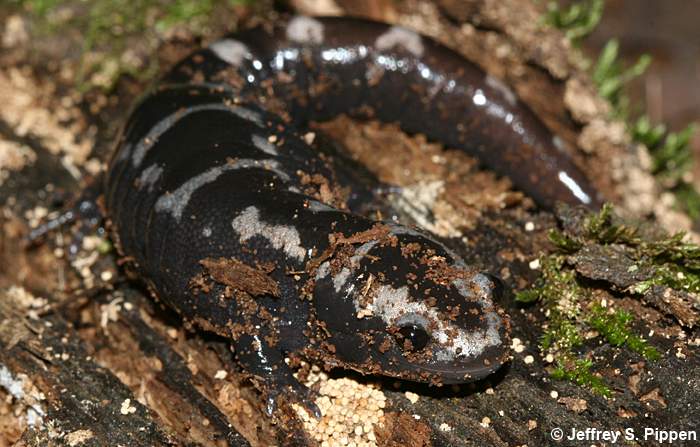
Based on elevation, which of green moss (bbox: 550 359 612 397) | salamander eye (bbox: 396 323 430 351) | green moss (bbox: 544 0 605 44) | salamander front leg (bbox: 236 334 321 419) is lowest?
salamander front leg (bbox: 236 334 321 419)

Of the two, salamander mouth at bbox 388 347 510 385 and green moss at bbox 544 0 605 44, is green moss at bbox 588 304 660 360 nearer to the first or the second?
salamander mouth at bbox 388 347 510 385

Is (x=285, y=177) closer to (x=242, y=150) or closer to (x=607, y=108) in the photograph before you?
(x=242, y=150)

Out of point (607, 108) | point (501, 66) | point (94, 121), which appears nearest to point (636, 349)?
point (607, 108)

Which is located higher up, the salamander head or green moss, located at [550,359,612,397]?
the salamander head

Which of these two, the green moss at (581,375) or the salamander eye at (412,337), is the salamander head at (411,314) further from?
the green moss at (581,375)

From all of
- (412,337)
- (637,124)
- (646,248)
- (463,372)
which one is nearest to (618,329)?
(646,248)

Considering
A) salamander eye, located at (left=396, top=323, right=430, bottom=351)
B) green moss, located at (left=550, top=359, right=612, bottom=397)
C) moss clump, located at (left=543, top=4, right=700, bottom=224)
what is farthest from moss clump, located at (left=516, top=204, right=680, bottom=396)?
moss clump, located at (left=543, top=4, right=700, bottom=224)

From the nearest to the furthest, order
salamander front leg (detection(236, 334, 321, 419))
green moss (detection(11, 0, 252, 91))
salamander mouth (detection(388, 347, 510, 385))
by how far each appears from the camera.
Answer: salamander mouth (detection(388, 347, 510, 385))
salamander front leg (detection(236, 334, 321, 419))
green moss (detection(11, 0, 252, 91))

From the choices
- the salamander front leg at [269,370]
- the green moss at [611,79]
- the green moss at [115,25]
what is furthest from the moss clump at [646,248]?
the green moss at [115,25]

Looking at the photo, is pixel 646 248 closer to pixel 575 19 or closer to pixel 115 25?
pixel 575 19
